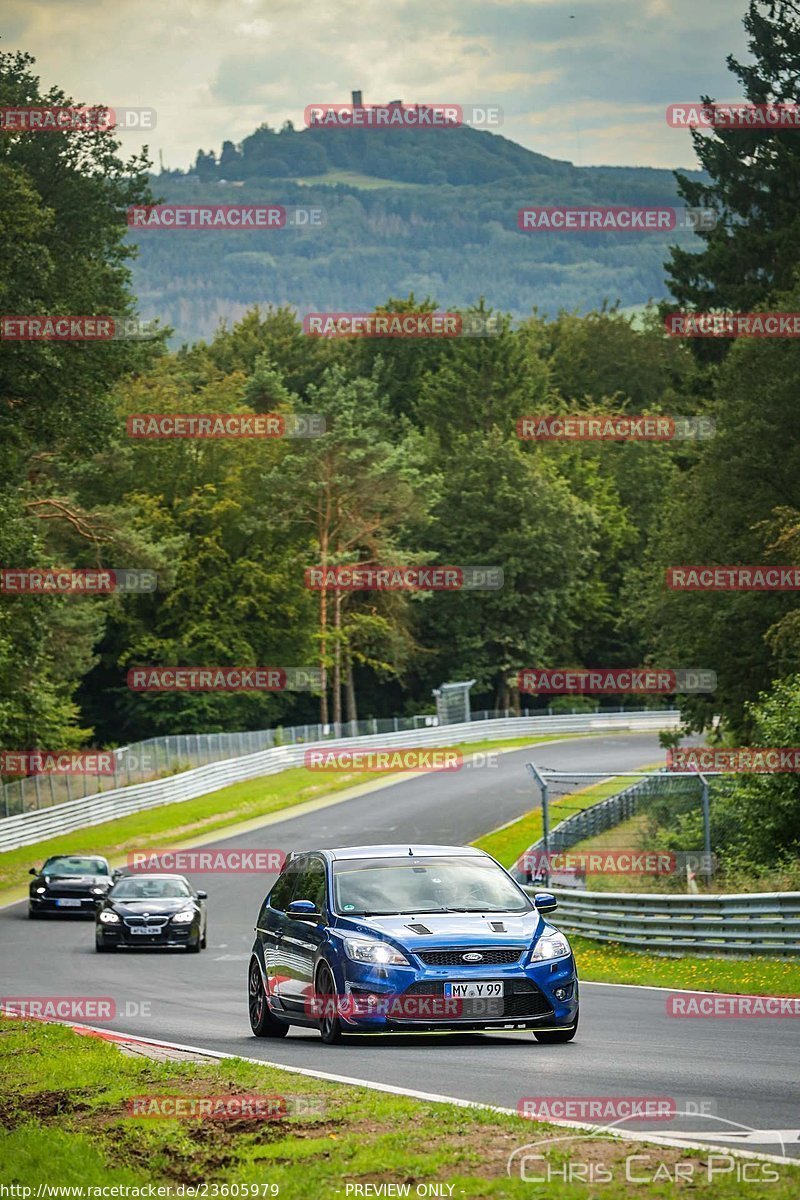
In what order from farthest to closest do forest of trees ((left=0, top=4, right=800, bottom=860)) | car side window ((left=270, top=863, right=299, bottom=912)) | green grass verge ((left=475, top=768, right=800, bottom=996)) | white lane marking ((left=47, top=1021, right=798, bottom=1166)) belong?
forest of trees ((left=0, top=4, right=800, bottom=860)), green grass verge ((left=475, top=768, right=800, bottom=996)), car side window ((left=270, top=863, right=299, bottom=912)), white lane marking ((left=47, top=1021, right=798, bottom=1166))

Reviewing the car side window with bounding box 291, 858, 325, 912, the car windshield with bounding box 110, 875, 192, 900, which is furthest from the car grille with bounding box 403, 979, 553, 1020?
the car windshield with bounding box 110, 875, 192, 900

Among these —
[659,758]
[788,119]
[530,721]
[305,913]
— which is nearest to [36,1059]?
[305,913]

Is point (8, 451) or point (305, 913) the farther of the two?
point (8, 451)

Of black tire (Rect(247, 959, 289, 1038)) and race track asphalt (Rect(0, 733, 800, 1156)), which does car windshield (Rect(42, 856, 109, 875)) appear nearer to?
race track asphalt (Rect(0, 733, 800, 1156))

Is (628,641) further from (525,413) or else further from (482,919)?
(482,919)

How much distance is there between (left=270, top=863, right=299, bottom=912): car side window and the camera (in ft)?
49.2

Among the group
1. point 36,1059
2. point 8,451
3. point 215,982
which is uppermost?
point 8,451

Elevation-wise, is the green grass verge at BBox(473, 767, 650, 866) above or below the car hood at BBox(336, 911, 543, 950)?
below

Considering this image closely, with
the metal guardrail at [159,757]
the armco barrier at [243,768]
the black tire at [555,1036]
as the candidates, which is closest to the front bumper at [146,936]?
the black tire at [555,1036]

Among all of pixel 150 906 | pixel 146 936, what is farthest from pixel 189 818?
pixel 146 936

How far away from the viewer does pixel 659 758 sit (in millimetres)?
67312

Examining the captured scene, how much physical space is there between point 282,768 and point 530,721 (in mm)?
19430

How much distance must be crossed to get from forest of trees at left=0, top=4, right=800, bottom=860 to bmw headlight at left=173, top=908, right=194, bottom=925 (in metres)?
9.05

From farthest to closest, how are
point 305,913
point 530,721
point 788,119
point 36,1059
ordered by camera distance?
1. point 530,721
2. point 788,119
3. point 305,913
4. point 36,1059
